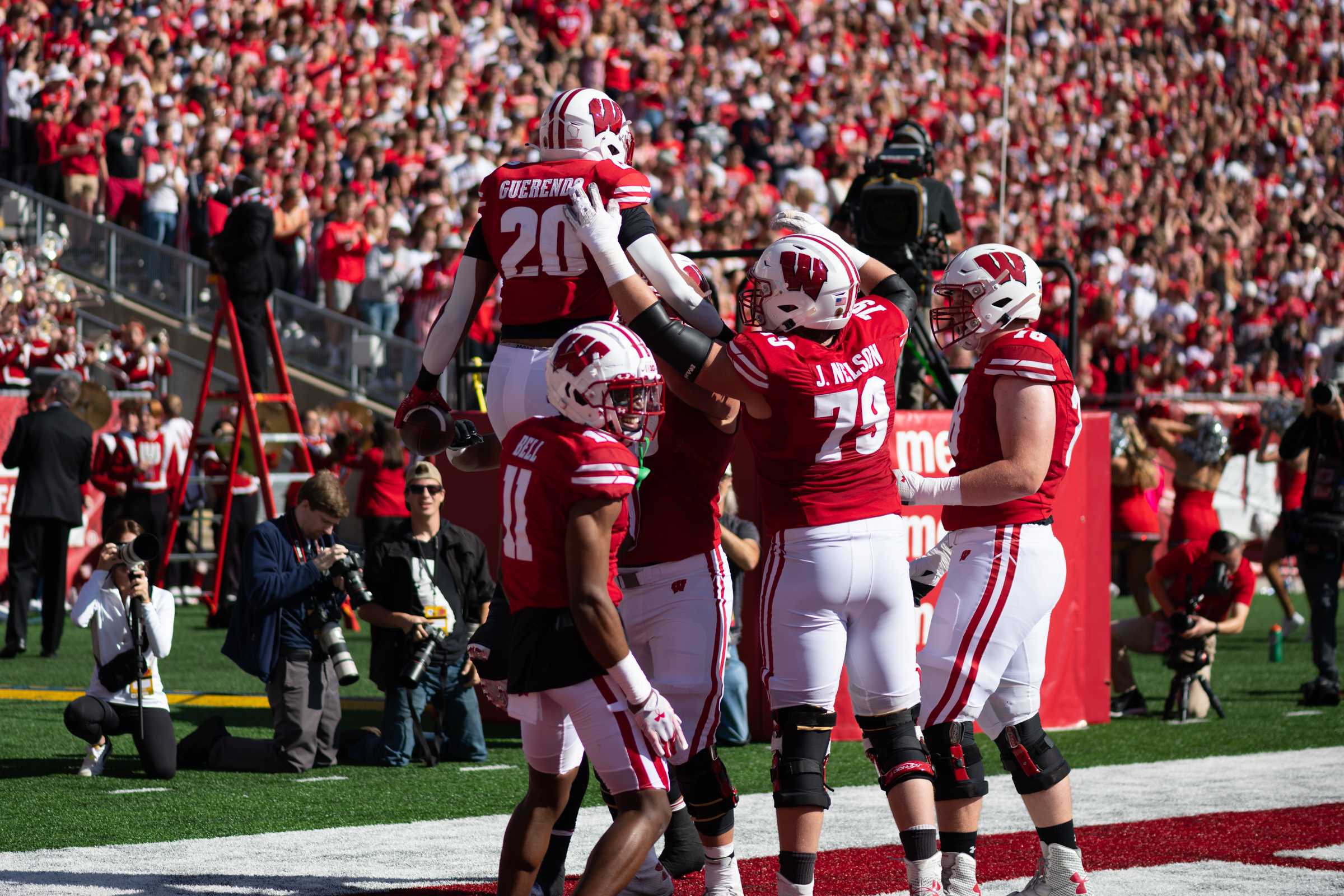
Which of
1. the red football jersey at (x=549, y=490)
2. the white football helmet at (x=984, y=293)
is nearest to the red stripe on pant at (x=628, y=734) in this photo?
the red football jersey at (x=549, y=490)

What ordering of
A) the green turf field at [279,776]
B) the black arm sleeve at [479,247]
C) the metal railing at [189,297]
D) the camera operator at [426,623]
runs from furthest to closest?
the metal railing at [189,297]
the camera operator at [426,623]
the green turf field at [279,776]
the black arm sleeve at [479,247]

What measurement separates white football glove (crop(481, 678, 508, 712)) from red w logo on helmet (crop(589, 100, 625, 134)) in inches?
65.9

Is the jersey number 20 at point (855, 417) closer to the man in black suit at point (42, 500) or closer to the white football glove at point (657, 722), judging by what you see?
the white football glove at point (657, 722)

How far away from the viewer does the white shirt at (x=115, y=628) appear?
776cm

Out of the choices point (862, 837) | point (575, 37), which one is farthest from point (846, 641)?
point (575, 37)

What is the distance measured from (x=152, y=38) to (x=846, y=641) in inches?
589

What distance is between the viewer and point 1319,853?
6.25 m

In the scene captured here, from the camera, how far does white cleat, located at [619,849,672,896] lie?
535cm

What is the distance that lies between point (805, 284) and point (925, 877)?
1620 mm

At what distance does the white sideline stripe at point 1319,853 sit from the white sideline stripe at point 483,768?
3314 millimetres

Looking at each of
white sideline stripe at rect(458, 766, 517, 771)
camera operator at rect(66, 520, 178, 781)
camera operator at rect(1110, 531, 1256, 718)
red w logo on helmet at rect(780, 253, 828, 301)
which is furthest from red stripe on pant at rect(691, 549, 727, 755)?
camera operator at rect(1110, 531, 1256, 718)

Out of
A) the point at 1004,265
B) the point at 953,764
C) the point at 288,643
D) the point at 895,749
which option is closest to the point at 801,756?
the point at 895,749

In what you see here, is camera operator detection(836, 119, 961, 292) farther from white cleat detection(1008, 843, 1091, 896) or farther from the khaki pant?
white cleat detection(1008, 843, 1091, 896)

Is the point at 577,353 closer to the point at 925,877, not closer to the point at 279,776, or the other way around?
the point at 925,877
